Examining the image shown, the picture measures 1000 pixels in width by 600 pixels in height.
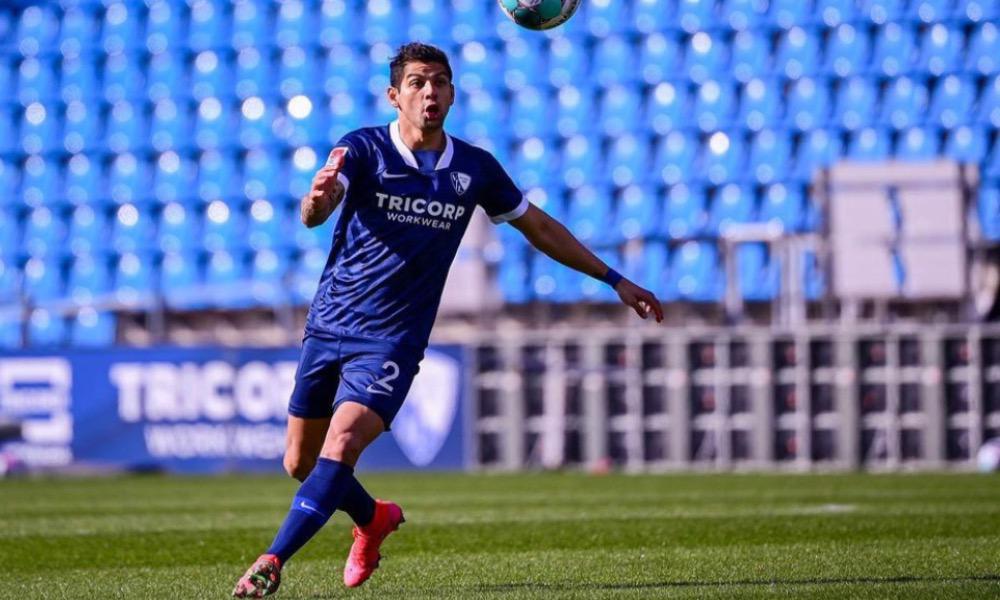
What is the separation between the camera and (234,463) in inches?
663

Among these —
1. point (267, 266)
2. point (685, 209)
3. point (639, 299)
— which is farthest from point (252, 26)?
point (639, 299)

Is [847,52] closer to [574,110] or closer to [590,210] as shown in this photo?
[574,110]

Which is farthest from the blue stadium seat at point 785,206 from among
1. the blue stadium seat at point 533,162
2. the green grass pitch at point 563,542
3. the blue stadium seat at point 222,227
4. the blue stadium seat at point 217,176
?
the green grass pitch at point 563,542

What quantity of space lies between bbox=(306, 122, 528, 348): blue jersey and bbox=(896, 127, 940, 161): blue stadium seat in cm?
1675

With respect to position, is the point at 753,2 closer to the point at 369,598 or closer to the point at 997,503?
the point at 997,503

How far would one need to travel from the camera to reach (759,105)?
22094 mm

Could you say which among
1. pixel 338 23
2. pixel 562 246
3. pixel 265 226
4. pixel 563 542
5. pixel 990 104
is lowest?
pixel 563 542

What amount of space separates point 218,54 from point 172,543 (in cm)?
1821

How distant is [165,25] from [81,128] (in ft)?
6.74

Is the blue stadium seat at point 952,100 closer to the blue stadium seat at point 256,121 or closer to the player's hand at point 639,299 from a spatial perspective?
the blue stadium seat at point 256,121

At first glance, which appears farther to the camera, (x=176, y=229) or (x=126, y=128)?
(x=126, y=128)

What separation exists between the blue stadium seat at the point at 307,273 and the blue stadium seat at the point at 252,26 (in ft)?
12.6

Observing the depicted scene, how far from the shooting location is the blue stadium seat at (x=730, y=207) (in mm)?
21562

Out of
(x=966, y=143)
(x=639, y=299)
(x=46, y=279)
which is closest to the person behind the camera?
(x=639, y=299)
